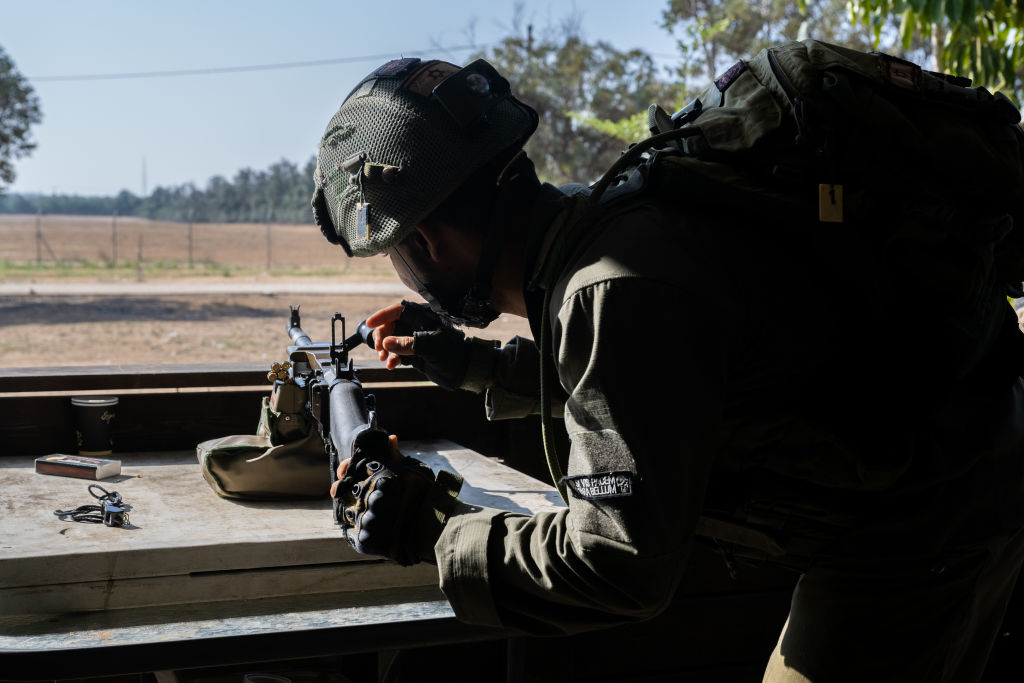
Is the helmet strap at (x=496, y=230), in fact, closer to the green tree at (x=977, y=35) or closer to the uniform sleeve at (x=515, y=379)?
the uniform sleeve at (x=515, y=379)

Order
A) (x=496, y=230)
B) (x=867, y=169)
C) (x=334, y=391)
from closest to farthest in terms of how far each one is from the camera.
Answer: (x=867, y=169)
(x=496, y=230)
(x=334, y=391)

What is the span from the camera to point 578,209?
4.62ft

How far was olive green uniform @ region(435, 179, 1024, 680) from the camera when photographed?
1.15 meters

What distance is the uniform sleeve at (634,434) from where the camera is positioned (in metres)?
1.14

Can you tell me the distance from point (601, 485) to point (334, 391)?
3.74ft

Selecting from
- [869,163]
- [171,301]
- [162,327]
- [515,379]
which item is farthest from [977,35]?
[171,301]

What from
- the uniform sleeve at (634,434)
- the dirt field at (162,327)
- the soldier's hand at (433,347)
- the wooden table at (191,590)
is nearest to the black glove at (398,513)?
the uniform sleeve at (634,434)

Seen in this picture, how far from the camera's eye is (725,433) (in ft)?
4.30

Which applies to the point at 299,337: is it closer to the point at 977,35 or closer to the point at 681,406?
the point at 681,406

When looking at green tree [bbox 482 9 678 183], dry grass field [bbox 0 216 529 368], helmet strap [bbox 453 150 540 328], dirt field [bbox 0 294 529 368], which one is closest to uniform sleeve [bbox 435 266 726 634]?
helmet strap [bbox 453 150 540 328]

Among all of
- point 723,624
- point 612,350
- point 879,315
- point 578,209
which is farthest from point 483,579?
point 723,624

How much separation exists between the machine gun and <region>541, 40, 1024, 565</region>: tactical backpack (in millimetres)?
681

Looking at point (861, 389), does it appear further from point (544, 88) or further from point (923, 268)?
point (544, 88)

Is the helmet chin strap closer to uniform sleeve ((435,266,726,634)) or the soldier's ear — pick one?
the soldier's ear
